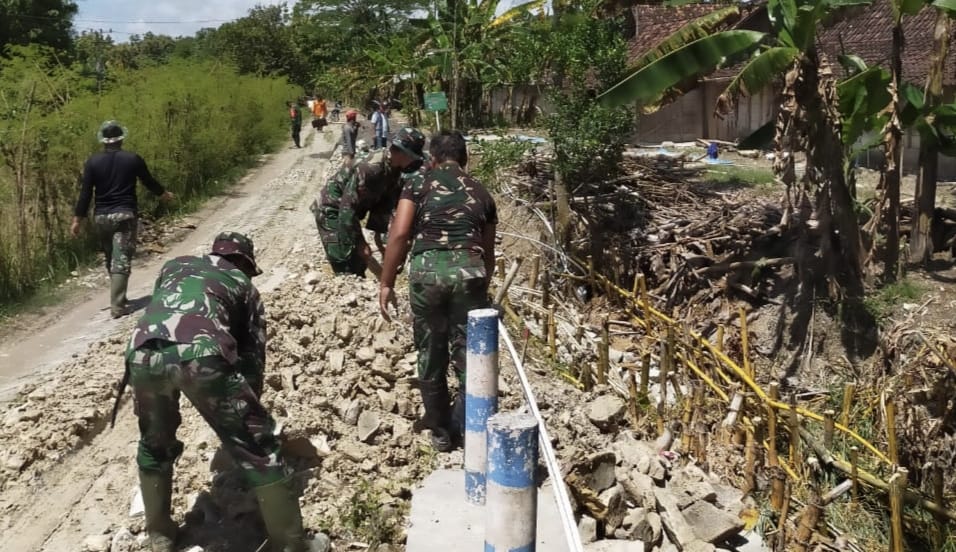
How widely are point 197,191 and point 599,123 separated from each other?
334 inches

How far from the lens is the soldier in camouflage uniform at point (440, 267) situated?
14.5 feet

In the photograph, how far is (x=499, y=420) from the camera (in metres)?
2.38

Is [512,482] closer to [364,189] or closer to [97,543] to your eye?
[97,543]

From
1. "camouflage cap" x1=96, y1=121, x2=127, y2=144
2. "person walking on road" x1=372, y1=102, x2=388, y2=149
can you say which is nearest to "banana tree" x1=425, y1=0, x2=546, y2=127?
"person walking on road" x1=372, y1=102, x2=388, y2=149

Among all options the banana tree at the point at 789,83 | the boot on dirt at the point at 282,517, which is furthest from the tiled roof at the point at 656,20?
the boot on dirt at the point at 282,517

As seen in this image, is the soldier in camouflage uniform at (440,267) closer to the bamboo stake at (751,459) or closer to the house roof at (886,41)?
the bamboo stake at (751,459)

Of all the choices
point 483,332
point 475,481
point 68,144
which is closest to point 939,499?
point 475,481

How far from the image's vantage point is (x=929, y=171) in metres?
9.94

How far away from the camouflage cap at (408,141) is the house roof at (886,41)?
10351 mm

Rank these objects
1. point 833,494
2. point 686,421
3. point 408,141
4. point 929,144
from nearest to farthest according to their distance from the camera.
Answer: point 833,494 < point 408,141 < point 686,421 < point 929,144

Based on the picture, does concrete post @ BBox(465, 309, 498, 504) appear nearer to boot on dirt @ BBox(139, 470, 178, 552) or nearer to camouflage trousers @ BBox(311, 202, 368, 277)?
Result: boot on dirt @ BBox(139, 470, 178, 552)

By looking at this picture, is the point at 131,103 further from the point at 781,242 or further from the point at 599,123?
the point at 781,242

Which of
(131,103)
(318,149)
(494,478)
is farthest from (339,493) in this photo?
(318,149)

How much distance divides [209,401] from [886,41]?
15.4 meters
